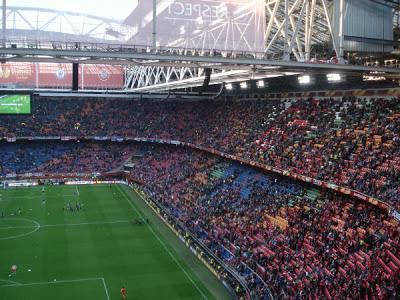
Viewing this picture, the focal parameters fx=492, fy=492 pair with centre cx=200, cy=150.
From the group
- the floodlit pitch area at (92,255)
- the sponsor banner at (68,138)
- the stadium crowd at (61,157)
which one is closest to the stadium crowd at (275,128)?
the sponsor banner at (68,138)

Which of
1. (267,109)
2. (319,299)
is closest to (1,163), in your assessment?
(267,109)

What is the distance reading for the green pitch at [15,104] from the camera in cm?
5538

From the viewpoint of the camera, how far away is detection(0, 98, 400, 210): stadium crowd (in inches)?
1083

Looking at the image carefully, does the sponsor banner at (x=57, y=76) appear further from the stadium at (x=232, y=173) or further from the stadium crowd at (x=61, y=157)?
the stadium crowd at (x=61, y=157)

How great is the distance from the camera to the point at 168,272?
28.1m

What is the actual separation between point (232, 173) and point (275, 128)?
5.59m

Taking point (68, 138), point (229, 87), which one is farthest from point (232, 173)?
point (68, 138)

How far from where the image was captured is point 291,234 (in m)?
27.6

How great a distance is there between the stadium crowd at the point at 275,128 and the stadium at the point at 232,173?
173 mm

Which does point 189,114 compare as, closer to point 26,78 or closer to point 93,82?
point 93,82

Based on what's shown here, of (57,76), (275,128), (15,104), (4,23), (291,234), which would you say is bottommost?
(291,234)

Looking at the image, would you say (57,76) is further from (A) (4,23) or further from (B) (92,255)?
(A) (4,23)

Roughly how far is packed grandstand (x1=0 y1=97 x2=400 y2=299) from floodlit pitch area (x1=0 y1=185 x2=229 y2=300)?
231 cm

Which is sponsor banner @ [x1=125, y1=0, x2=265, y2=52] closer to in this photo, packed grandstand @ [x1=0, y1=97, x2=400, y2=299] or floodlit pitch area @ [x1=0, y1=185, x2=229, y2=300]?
packed grandstand @ [x1=0, y1=97, x2=400, y2=299]
